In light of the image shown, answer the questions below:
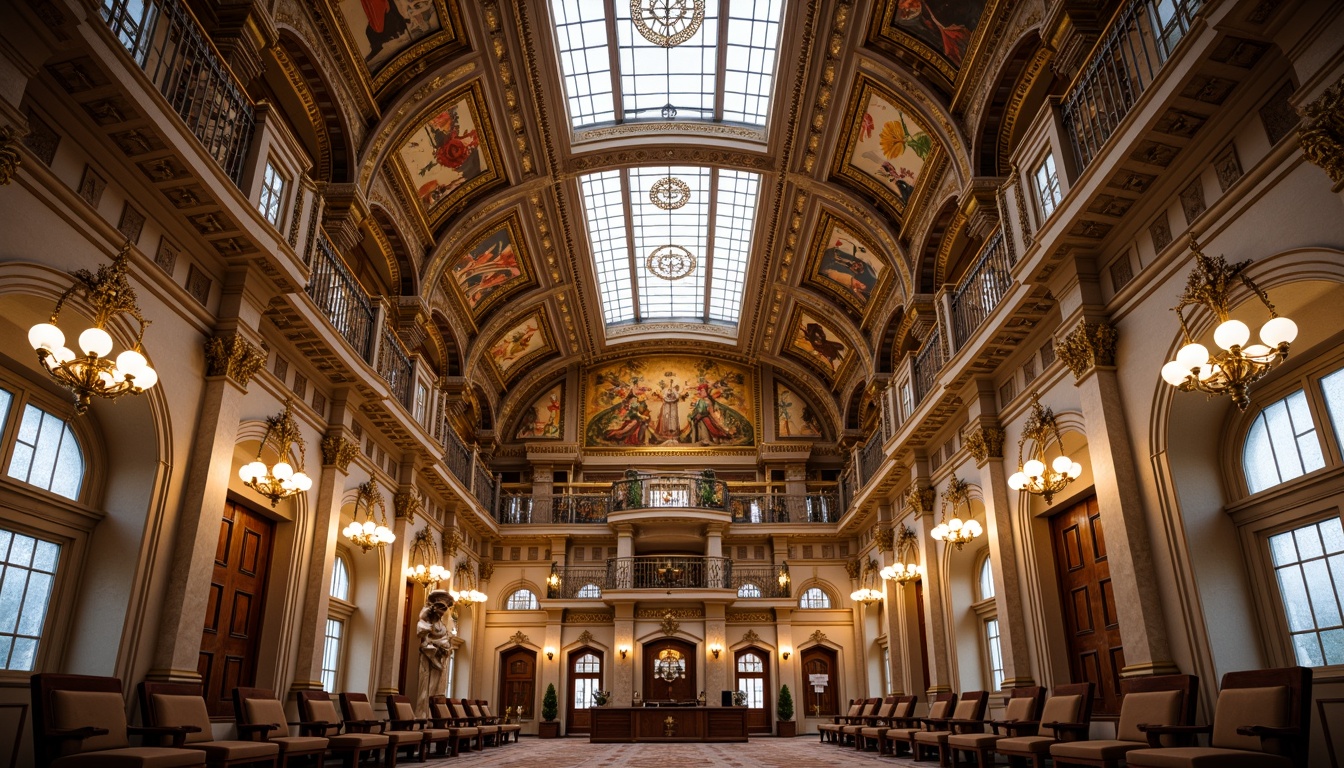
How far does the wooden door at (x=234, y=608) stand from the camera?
32.9 feet

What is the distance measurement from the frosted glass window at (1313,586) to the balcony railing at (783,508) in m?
16.1

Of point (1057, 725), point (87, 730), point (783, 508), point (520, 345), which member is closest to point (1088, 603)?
point (1057, 725)

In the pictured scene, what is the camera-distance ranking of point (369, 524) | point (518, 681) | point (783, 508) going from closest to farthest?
point (369, 524) < point (518, 681) < point (783, 508)

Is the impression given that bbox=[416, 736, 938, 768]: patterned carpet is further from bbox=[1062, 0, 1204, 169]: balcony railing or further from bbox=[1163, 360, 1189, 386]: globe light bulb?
bbox=[1062, 0, 1204, 169]: balcony railing

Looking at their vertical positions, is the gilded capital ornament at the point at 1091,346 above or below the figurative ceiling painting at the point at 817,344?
below

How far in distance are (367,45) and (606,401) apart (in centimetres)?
1504

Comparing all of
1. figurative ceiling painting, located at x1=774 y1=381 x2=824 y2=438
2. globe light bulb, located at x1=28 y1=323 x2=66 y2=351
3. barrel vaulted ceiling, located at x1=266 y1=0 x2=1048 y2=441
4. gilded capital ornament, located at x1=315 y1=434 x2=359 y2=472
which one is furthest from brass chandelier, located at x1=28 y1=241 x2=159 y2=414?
figurative ceiling painting, located at x1=774 y1=381 x2=824 y2=438

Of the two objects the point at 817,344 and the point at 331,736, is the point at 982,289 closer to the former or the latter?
the point at 331,736

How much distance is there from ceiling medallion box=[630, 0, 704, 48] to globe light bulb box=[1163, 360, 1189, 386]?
1084 centimetres

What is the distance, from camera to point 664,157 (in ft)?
55.3

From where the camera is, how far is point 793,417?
25.2 m

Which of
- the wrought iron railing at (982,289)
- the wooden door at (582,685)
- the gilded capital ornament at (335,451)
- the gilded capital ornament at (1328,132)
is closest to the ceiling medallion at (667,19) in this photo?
the wrought iron railing at (982,289)

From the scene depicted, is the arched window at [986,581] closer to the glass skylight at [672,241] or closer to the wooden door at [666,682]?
the glass skylight at [672,241]

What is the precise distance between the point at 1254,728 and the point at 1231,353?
252cm
